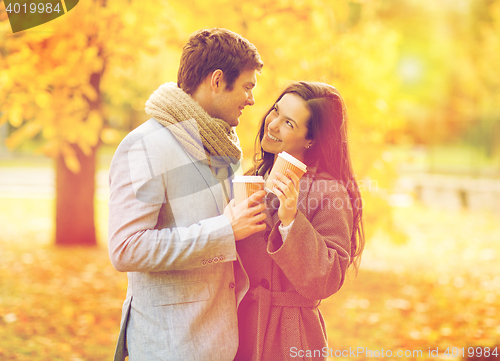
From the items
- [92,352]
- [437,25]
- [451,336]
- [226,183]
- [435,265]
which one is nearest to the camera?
[226,183]

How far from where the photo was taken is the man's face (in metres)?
2.08

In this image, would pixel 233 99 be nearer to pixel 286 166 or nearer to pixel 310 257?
pixel 286 166

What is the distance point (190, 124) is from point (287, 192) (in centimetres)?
52

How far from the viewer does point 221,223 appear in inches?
71.2

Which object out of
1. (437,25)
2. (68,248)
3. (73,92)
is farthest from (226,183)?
(437,25)

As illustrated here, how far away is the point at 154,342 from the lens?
1.86 metres

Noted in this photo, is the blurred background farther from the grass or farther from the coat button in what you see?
the coat button

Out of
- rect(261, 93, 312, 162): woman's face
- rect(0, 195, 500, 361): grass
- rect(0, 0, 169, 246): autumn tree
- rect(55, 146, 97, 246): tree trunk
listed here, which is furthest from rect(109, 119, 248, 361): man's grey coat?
rect(55, 146, 97, 246): tree trunk

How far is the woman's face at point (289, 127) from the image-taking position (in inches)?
86.5

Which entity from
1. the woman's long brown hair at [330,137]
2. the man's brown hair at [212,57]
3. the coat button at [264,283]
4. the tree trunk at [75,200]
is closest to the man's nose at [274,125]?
the woman's long brown hair at [330,137]

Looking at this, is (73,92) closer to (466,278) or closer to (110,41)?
(110,41)

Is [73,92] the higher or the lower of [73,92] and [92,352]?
the higher

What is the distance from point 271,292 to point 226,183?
0.56m

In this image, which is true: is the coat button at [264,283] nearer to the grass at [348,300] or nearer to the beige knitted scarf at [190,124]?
the beige knitted scarf at [190,124]
